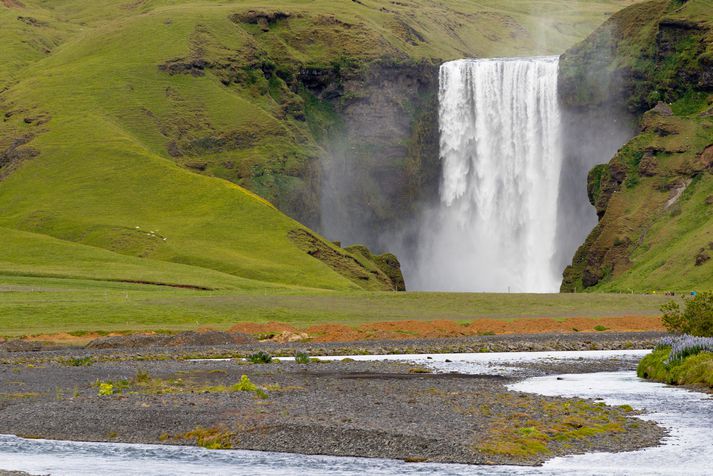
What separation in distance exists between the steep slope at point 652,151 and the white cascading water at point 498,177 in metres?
6.71

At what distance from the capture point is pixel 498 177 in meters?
172

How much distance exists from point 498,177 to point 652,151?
3089cm

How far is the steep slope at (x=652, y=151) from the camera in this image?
131m

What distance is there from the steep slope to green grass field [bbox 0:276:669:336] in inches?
1004

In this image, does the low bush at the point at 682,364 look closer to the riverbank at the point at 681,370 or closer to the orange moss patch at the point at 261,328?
the riverbank at the point at 681,370

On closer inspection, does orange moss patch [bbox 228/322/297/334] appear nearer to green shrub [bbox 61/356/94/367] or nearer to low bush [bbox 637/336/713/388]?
green shrub [bbox 61/356/94/367]

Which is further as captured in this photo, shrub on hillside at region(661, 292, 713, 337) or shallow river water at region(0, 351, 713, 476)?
shrub on hillside at region(661, 292, 713, 337)

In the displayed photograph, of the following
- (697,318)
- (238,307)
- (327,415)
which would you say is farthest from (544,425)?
(238,307)

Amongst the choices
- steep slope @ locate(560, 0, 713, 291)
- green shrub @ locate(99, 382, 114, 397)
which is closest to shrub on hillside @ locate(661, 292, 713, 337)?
green shrub @ locate(99, 382, 114, 397)

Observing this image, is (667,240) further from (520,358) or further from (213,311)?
(520,358)

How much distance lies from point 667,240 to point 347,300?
159ft

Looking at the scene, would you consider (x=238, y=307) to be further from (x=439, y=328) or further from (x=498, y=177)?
(x=498, y=177)

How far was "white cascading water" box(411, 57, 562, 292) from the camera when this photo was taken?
168m

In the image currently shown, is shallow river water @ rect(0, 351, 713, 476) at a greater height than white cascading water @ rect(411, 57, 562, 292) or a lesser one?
lesser
